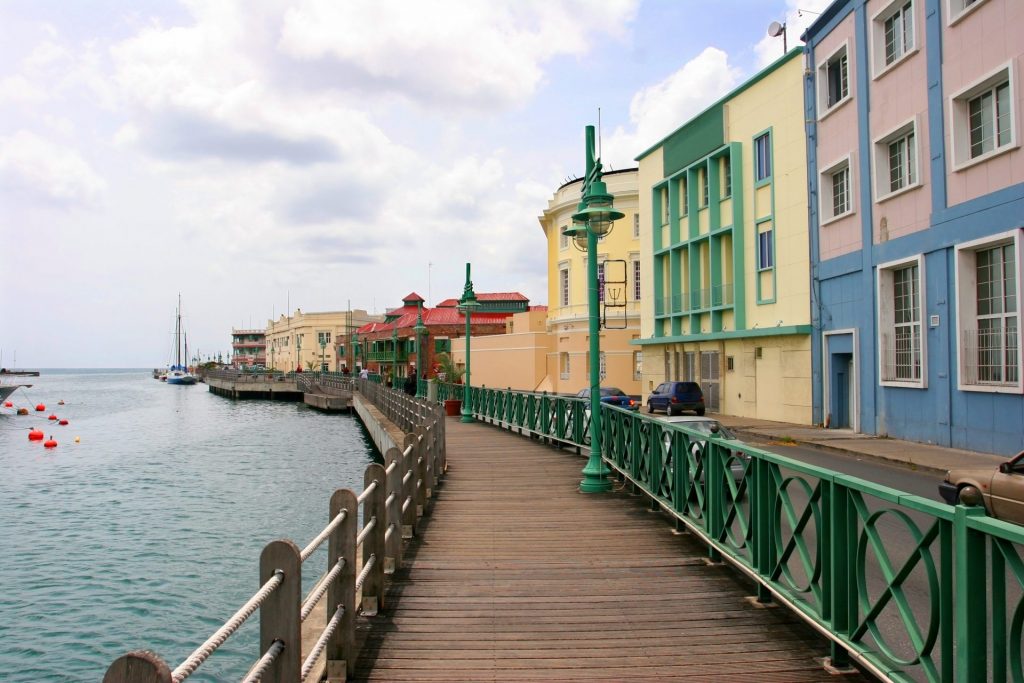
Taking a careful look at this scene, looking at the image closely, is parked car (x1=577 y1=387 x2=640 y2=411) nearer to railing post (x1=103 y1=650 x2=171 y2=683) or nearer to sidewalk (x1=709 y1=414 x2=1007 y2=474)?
sidewalk (x1=709 y1=414 x2=1007 y2=474)

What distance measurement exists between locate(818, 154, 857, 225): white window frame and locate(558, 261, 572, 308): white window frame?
2275 cm

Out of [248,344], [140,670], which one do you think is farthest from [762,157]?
[248,344]

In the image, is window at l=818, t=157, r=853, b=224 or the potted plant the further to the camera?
the potted plant

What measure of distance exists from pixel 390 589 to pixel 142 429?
4378cm

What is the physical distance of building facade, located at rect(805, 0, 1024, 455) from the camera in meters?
16.1

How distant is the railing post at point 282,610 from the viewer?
362cm

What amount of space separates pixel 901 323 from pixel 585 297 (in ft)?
83.7

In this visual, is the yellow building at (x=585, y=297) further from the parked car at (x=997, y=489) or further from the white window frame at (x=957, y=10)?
the parked car at (x=997, y=489)

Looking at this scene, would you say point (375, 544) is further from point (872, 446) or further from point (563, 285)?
point (563, 285)

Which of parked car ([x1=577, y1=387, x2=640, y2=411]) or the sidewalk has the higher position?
parked car ([x1=577, y1=387, x2=640, y2=411])

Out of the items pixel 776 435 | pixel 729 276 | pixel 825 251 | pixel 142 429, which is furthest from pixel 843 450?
pixel 142 429

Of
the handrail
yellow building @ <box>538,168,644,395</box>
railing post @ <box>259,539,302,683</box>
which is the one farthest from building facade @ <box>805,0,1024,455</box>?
yellow building @ <box>538,168,644,395</box>

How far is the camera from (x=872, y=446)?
18.5 meters

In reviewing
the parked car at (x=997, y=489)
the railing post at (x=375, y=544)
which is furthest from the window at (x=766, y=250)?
the railing post at (x=375, y=544)
